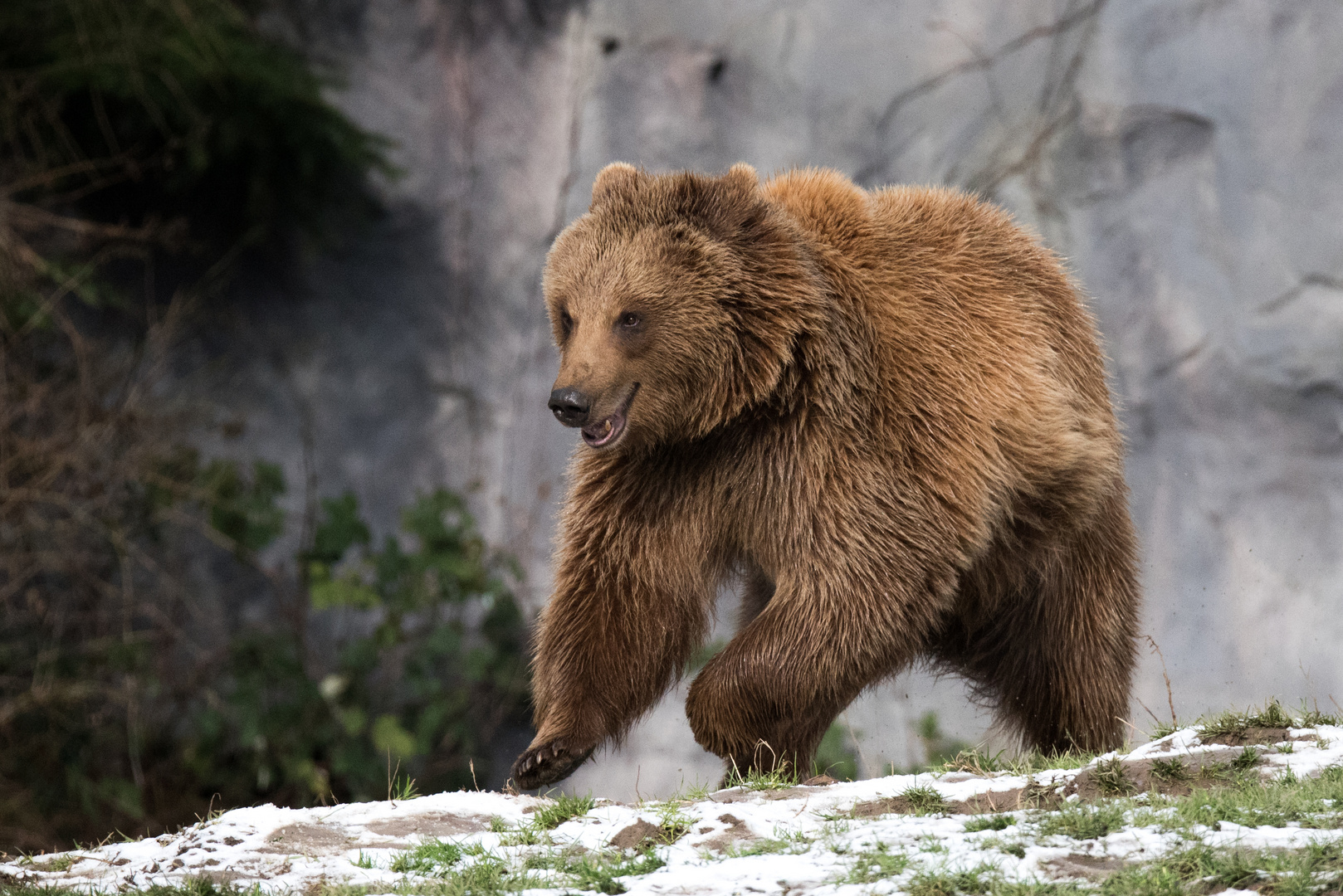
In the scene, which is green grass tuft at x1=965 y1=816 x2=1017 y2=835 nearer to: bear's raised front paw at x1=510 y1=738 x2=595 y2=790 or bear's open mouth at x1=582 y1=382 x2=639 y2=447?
bear's raised front paw at x1=510 y1=738 x2=595 y2=790

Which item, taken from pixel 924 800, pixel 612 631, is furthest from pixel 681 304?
pixel 924 800

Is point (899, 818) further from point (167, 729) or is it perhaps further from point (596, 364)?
point (167, 729)

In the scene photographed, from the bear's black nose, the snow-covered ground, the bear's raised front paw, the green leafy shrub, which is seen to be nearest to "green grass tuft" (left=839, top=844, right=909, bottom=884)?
the snow-covered ground

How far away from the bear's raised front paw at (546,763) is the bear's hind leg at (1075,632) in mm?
1369

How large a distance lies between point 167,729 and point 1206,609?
6.12 m

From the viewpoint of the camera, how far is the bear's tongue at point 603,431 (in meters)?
3.60

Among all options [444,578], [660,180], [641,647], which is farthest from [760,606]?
[444,578]

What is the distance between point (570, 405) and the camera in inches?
137

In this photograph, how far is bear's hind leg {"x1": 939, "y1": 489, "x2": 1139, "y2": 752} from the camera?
13.8 ft

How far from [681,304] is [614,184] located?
0.45m

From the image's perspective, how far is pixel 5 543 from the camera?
6.99 metres

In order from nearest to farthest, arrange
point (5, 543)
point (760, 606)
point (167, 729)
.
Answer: point (760, 606) < point (5, 543) < point (167, 729)

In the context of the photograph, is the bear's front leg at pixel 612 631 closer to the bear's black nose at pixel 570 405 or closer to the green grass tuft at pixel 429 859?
the bear's black nose at pixel 570 405

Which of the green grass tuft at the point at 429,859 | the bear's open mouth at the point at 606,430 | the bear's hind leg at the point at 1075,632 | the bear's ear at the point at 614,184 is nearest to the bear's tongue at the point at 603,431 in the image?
the bear's open mouth at the point at 606,430
